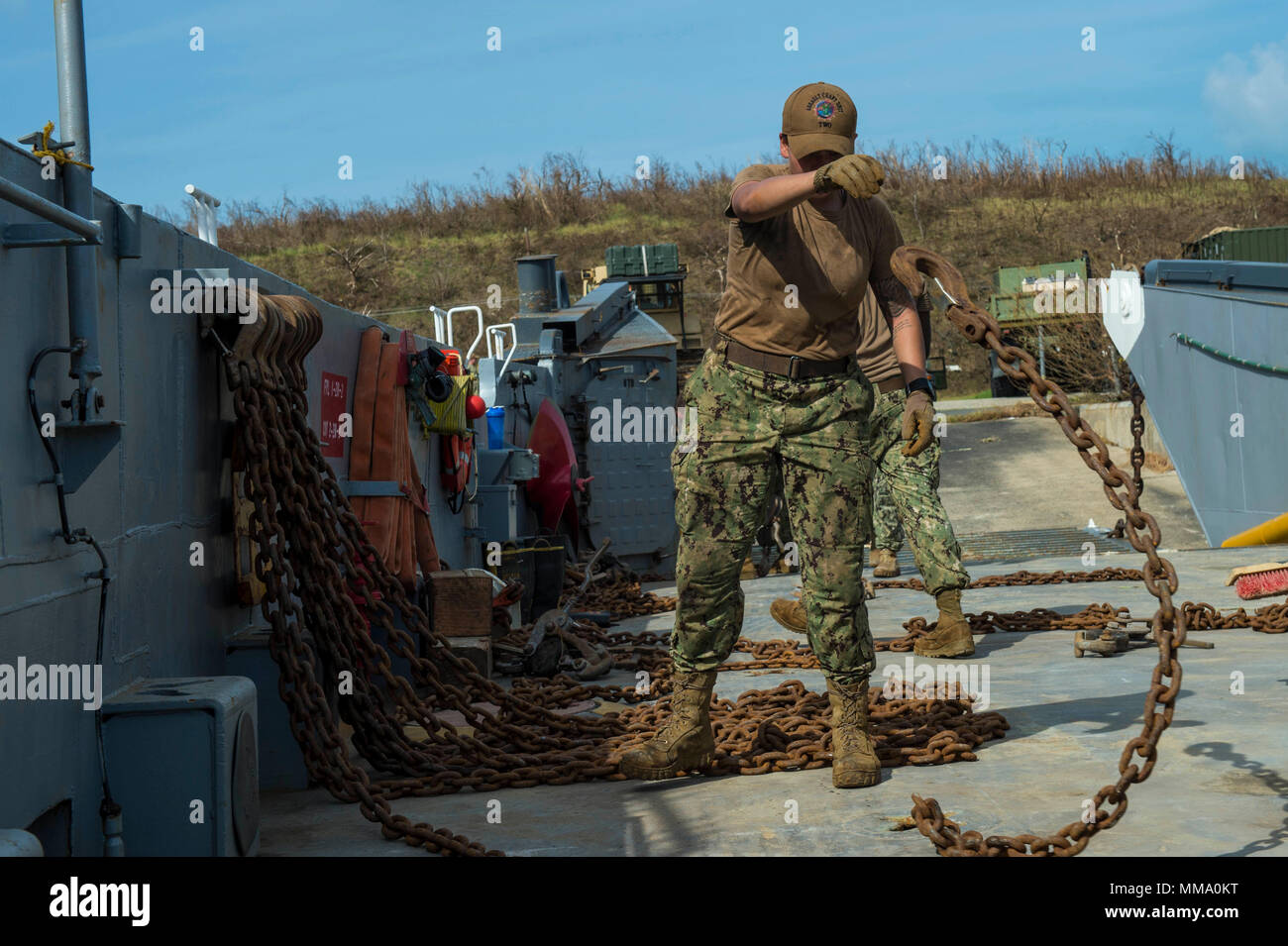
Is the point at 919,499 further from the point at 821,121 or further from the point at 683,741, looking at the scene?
the point at 821,121

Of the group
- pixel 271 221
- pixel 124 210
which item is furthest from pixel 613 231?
pixel 124 210

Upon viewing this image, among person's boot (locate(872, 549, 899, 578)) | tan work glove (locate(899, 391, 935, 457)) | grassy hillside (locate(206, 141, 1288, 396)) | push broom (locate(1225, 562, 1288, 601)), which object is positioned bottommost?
person's boot (locate(872, 549, 899, 578))

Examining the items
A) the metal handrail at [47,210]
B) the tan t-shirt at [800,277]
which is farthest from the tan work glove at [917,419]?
the metal handrail at [47,210]

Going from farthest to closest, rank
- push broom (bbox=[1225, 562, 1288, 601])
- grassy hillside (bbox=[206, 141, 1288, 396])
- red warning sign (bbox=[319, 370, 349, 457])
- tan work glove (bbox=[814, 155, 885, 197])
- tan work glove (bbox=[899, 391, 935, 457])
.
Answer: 1. grassy hillside (bbox=[206, 141, 1288, 396])
2. red warning sign (bbox=[319, 370, 349, 457])
3. push broom (bbox=[1225, 562, 1288, 601])
4. tan work glove (bbox=[899, 391, 935, 457])
5. tan work glove (bbox=[814, 155, 885, 197])

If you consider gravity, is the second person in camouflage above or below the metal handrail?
below

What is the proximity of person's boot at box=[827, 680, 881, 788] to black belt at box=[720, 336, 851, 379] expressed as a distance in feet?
3.37

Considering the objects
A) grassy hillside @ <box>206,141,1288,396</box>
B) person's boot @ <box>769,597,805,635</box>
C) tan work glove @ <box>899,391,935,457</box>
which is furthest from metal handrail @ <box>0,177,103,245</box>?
grassy hillside @ <box>206,141,1288,396</box>

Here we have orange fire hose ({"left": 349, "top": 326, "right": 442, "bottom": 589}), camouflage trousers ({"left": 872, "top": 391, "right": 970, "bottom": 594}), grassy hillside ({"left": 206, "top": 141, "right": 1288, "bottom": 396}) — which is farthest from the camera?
grassy hillside ({"left": 206, "top": 141, "right": 1288, "bottom": 396})

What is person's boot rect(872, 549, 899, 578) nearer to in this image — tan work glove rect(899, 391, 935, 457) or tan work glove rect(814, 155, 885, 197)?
tan work glove rect(899, 391, 935, 457)

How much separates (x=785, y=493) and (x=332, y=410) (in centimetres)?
271

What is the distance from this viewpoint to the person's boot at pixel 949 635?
20.5ft

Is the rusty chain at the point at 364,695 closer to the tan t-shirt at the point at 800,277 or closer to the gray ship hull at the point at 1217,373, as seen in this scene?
the tan t-shirt at the point at 800,277

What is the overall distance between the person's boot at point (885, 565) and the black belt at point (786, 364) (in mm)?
5515

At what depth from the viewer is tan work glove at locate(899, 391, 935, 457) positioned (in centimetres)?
404
